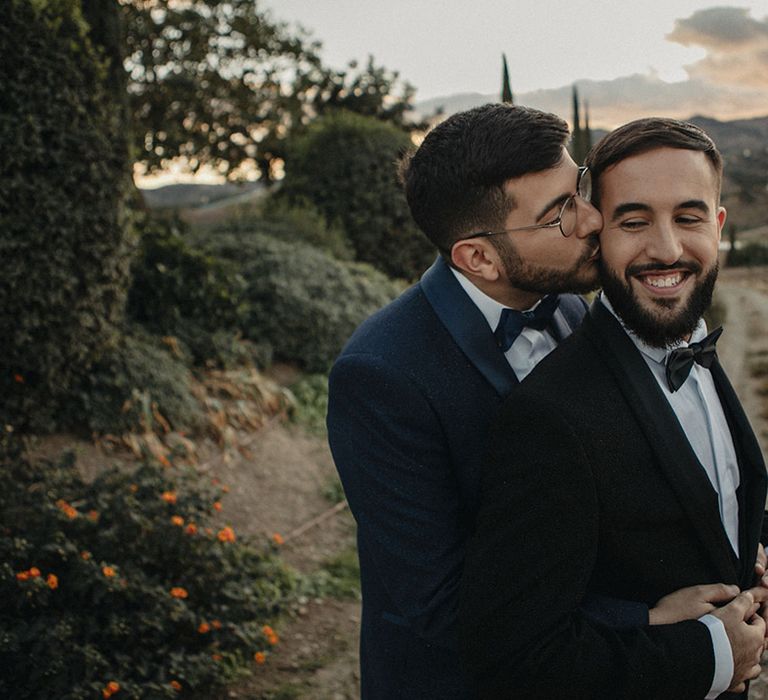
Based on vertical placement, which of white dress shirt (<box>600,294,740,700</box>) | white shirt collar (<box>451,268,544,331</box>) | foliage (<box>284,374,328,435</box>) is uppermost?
white shirt collar (<box>451,268,544,331</box>)

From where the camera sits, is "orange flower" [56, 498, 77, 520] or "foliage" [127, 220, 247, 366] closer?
"orange flower" [56, 498, 77, 520]

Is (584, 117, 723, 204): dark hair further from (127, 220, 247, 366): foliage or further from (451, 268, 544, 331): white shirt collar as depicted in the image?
(127, 220, 247, 366): foliage

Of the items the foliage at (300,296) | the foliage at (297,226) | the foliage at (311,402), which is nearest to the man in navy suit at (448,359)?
the foliage at (311,402)

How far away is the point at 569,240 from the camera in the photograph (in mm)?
1991

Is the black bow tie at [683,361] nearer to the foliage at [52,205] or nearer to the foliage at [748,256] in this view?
the foliage at [52,205]

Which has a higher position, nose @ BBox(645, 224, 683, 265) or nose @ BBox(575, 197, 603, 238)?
nose @ BBox(575, 197, 603, 238)

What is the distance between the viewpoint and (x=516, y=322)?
81.8 inches

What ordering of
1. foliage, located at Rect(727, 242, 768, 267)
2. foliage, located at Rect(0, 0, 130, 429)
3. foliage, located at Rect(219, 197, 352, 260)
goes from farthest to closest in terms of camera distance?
1. foliage, located at Rect(727, 242, 768, 267)
2. foliage, located at Rect(219, 197, 352, 260)
3. foliage, located at Rect(0, 0, 130, 429)

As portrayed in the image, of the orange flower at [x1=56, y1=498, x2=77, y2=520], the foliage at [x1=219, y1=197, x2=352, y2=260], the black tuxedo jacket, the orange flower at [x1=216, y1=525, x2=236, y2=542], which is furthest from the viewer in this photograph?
the foliage at [x1=219, y1=197, x2=352, y2=260]

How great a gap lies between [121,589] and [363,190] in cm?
814

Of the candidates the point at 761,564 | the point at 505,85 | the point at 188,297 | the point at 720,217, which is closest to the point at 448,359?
the point at 720,217

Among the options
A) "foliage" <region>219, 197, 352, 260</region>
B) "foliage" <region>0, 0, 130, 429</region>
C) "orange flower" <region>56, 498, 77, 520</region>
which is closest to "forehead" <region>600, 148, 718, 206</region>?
"orange flower" <region>56, 498, 77, 520</region>

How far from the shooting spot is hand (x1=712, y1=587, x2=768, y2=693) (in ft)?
5.66

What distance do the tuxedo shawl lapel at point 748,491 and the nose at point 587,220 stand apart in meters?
0.58
